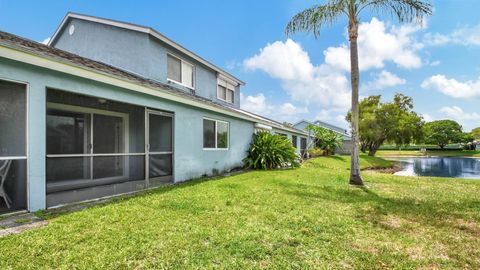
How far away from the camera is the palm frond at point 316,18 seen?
984 centimetres

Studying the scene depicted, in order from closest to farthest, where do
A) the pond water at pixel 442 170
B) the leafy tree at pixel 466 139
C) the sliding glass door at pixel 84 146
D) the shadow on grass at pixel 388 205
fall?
the shadow on grass at pixel 388 205 < the sliding glass door at pixel 84 146 < the pond water at pixel 442 170 < the leafy tree at pixel 466 139

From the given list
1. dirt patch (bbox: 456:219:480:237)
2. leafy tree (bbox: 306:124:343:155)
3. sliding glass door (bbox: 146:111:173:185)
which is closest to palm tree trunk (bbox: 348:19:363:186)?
dirt patch (bbox: 456:219:480:237)

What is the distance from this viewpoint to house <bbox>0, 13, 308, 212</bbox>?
532 cm

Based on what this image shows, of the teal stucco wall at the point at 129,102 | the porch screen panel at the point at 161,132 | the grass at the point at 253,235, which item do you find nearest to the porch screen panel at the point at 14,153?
the teal stucco wall at the point at 129,102

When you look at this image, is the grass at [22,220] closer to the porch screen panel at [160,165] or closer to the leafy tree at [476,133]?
the porch screen panel at [160,165]

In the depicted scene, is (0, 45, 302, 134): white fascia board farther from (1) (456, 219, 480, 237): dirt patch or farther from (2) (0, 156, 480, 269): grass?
(1) (456, 219, 480, 237): dirt patch

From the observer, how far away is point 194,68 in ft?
48.8

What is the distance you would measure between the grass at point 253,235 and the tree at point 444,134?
71.2m

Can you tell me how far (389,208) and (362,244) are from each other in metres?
2.91

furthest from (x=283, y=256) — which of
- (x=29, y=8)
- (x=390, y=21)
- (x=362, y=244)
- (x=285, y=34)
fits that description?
(x=29, y=8)

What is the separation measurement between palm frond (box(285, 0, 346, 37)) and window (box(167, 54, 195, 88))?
576 cm

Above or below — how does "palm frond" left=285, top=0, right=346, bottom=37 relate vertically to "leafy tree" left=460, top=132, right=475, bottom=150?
above

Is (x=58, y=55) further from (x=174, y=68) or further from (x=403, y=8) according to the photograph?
(x=403, y=8)

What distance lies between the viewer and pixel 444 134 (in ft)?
214
